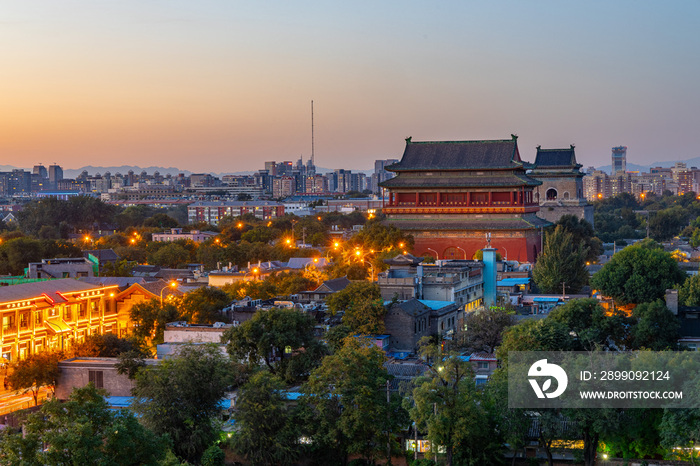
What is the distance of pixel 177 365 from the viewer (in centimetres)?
3031

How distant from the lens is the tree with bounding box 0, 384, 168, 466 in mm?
23234

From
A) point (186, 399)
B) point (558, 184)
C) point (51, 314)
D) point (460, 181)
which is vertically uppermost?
point (460, 181)

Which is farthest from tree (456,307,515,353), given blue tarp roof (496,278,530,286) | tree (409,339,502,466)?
blue tarp roof (496,278,530,286)

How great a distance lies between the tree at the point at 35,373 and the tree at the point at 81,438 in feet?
33.1

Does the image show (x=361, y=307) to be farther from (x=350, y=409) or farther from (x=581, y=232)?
(x=581, y=232)

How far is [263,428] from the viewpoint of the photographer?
1159 inches

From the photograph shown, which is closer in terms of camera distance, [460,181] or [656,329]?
[656,329]

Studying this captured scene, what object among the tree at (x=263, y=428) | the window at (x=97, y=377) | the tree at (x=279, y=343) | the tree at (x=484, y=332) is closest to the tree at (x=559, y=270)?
the tree at (x=484, y=332)

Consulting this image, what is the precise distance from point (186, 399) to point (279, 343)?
660 centimetres

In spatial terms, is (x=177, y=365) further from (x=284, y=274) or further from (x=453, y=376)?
(x=284, y=274)

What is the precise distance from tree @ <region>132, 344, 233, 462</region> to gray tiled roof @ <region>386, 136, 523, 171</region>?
49973mm

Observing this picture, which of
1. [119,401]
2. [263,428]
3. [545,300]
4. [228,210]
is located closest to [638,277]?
[545,300]

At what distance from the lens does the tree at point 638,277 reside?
156ft

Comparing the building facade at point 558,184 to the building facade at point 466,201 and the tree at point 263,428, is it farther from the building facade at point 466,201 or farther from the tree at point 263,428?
the tree at point 263,428
